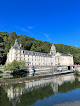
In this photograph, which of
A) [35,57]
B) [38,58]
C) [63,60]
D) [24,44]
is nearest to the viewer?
[35,57]

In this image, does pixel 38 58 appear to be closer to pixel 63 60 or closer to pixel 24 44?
pixel 24 44

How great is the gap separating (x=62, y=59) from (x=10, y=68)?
5303 cm

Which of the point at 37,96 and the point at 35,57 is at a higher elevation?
the point at 35,57

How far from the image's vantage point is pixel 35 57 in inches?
2581

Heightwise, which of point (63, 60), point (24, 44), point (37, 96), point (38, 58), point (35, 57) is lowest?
point (37, 96)

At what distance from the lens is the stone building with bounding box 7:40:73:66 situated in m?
56.9

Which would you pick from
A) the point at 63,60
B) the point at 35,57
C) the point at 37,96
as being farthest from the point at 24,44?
the point at 37,96

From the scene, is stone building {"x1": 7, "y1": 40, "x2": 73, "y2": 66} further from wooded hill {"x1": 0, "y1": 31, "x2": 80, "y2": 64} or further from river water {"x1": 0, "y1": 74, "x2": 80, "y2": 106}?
river water {"x1": 0, "y1": 74, "x2": 80, "y2": 106}

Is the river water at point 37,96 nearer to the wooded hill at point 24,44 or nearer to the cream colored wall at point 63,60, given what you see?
the wooded hill at point 24,44

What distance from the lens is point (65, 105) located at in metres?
15.8

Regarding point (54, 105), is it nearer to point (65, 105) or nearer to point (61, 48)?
point (65, 105)

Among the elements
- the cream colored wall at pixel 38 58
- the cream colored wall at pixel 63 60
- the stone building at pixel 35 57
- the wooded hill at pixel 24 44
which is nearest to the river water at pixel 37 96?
the cream colored wall at pixel 38 58

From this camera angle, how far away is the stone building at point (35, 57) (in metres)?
56.9

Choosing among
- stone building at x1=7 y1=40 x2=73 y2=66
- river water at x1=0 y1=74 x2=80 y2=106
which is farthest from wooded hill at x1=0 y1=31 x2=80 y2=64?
river water at x1=0 y1=74 x2=80 y2=106
